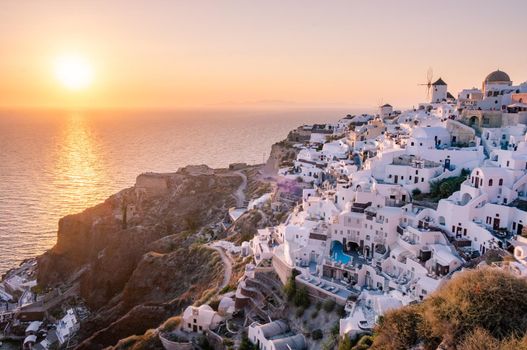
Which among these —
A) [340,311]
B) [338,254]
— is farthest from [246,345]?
[338,254]

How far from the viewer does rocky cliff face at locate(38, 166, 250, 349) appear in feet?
132

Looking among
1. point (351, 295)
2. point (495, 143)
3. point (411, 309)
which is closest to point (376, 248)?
point (351, 295)

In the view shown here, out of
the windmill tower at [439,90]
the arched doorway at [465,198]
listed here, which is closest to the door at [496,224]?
the arched doorway at [465,198]

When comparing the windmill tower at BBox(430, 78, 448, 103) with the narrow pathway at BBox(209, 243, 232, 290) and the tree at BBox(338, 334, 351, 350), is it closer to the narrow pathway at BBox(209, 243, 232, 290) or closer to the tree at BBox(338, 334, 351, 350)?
the narrow pathway at BBox(209, 243, 232, 290)

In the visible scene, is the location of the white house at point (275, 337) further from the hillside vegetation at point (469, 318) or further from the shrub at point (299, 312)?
the hillside vegetation at point (469, 318)

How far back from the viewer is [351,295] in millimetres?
26984

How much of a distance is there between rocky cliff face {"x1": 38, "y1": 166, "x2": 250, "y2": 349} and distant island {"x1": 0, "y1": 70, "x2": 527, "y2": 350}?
7.6 inches

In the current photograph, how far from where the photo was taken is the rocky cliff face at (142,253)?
132ft

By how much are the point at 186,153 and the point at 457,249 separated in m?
111

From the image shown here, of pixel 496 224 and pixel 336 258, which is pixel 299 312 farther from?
pixel 496 224

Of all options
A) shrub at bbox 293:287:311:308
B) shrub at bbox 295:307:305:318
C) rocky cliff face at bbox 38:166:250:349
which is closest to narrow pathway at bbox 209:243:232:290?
rocky cliff face at bbox 38:166:250:349

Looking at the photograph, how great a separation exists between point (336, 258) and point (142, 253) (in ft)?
98.6

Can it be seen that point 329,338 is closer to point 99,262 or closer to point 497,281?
point 497,281

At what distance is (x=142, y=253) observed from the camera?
5384 cm
